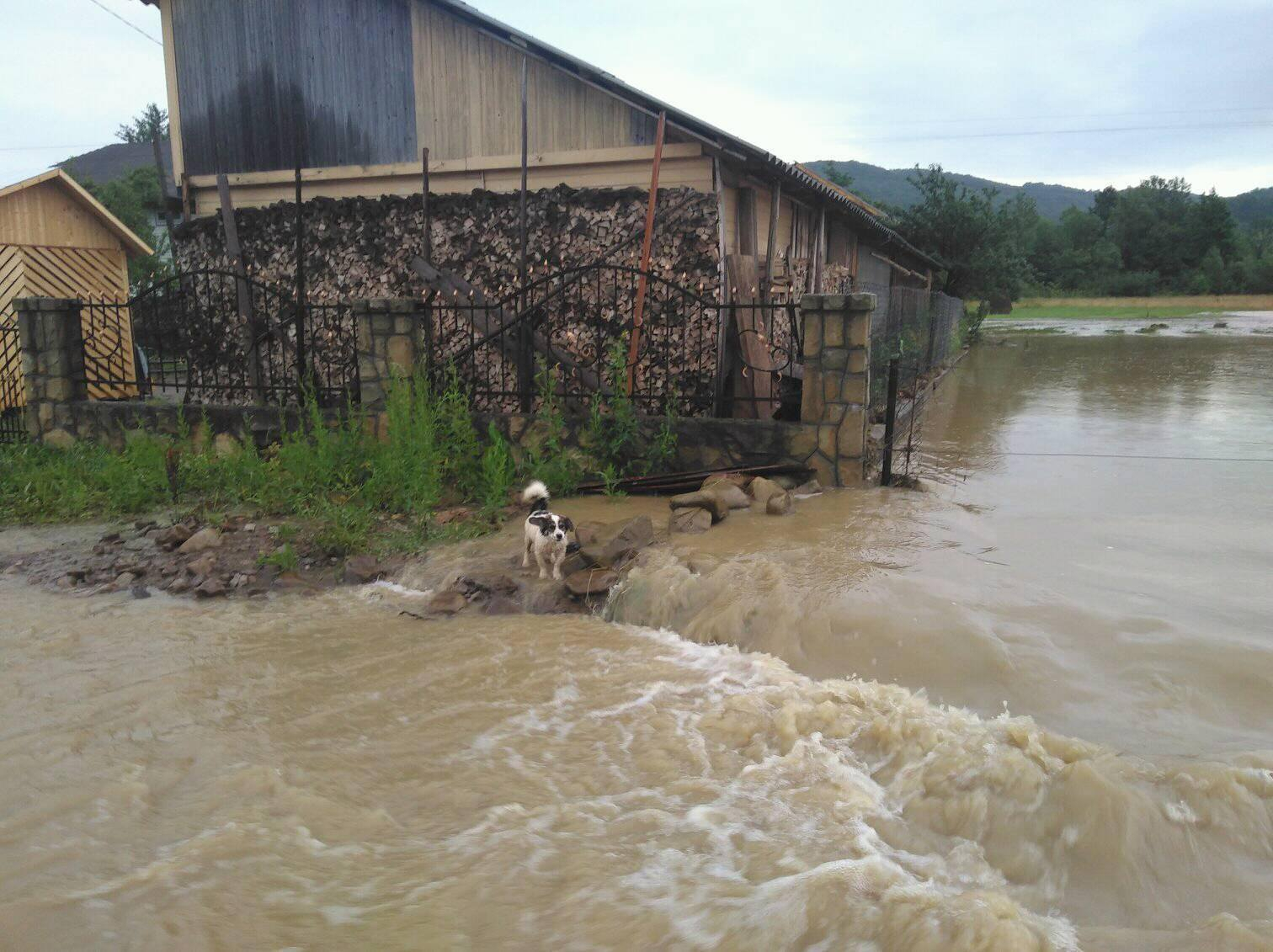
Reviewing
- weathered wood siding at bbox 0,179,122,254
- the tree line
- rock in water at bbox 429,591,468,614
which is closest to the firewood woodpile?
rock in water at bbox 429,591,468,614

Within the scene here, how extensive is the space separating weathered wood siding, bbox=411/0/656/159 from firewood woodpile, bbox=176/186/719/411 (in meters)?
0.60

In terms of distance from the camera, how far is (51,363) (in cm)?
988

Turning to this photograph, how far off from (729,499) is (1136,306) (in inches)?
2505

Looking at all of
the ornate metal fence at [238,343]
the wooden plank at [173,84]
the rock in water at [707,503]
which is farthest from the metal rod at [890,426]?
the wooden plank at [173,84]

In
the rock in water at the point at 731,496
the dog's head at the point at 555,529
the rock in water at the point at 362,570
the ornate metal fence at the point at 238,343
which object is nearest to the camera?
the dog's head at the point at 555,529

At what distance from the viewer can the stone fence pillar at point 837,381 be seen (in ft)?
24.4

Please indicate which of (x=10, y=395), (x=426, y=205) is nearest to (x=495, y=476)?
(x=426, y=205)

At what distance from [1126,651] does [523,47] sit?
862cm

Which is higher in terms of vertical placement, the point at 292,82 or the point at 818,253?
the point at 292,82

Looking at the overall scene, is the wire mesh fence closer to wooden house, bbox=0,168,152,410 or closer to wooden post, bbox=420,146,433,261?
wooden post, bbox=420,146,433,261

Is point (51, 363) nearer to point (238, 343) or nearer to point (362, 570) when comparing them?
point (238, 343)

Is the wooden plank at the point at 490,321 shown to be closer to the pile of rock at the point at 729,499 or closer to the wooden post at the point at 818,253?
the pile of rock at the point at 729,499

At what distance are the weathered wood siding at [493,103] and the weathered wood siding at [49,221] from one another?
6.88m

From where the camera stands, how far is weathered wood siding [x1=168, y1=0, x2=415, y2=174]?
1062 centimetres
